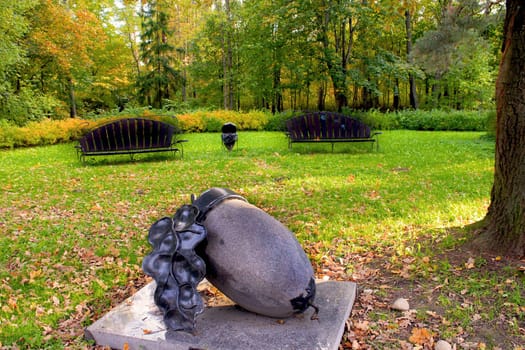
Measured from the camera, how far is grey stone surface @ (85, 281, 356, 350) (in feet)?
8.11

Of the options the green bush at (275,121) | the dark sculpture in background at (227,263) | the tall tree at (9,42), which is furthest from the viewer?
the green bush at (275,121)

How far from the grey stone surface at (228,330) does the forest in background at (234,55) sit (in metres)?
8.62

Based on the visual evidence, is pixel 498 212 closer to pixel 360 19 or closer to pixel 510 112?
pixel 510 112

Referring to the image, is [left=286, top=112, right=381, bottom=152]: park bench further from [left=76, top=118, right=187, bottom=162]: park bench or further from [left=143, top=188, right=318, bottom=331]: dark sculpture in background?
[left=143, top=188, right=318, bottom=331]: dark sculpture in background

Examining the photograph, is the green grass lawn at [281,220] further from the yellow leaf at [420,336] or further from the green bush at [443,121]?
the green bush at [443,121]

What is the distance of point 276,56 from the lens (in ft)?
81.6

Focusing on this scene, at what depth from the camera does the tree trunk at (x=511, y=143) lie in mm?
3410

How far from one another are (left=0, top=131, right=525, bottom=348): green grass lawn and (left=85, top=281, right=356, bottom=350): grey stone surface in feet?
0.81

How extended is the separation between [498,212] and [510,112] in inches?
36.9

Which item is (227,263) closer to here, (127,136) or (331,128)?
(127,136)

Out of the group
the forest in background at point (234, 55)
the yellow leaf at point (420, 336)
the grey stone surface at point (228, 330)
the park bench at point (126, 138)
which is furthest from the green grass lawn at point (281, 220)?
the forest in background at point (234, 55)

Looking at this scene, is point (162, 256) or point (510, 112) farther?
point (510, 112)

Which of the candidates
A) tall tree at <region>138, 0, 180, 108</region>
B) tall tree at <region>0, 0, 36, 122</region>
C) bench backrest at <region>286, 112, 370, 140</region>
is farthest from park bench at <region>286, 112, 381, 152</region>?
tall tree at <region>138, 0, 180, 108</region>

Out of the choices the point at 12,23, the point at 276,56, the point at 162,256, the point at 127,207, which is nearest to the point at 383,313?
the point at 162,256
